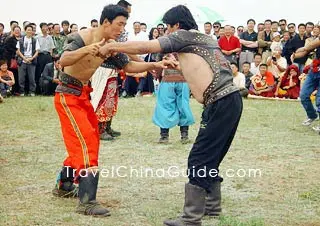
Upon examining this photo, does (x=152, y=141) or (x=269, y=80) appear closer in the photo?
(x=152, y=141)

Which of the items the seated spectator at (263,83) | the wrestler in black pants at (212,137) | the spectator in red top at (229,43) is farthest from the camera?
the spectator in red top at (229,43)

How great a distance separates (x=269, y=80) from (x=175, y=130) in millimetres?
6214

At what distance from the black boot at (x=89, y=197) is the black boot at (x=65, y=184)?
0.51 metres

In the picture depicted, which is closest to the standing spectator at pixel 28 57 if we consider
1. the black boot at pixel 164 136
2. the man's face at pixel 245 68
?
the man's face at pixel 245 68

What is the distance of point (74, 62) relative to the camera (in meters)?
4.95

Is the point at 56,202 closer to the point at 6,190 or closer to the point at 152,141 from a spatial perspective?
the point at 6,190

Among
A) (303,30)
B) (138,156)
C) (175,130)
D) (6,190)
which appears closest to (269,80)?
(303,30)

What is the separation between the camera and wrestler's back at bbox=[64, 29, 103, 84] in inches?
205

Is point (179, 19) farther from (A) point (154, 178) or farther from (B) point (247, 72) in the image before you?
(B) point (247, 72)

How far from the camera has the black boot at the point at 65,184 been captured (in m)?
5.52

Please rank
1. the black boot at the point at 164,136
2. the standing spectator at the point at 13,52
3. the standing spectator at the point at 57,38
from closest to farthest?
1. the black boot at the point at 164,136
2. the standing spectator at the point at 13,52
3. the standing spectator at the point at 57,38

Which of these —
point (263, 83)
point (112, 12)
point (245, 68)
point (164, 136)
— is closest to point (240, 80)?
point (263, 83)

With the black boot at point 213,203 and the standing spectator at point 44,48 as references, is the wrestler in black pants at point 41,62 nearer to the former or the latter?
the standing spectator at point 44,48

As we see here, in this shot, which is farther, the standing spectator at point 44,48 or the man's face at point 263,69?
the standing spectator at point 44,48
